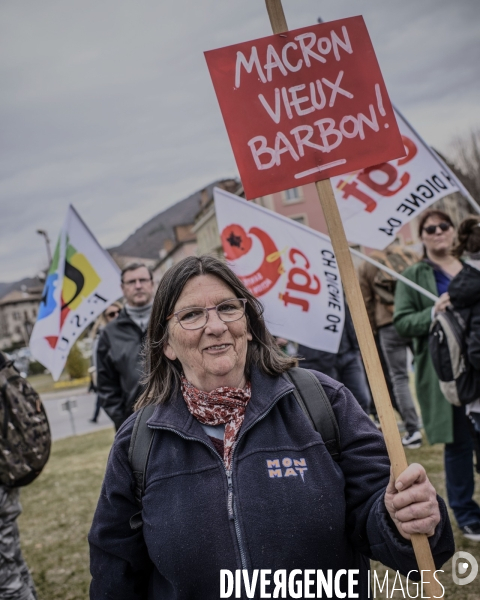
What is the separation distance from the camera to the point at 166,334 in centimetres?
218

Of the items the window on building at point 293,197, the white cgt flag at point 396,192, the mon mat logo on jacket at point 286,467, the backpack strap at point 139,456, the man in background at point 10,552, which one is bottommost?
the man in background at point 10,552

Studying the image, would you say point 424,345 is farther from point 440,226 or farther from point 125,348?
point 125,348

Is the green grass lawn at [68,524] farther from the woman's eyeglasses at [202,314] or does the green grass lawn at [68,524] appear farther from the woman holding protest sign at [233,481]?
the woman's eyeglasses at [202,314]

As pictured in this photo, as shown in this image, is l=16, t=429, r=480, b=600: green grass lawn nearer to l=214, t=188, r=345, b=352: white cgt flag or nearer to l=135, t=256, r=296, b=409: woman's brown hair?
l=214, t=188, r=345, b=352: white cgt flag

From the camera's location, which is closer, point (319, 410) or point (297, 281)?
point (319, 410)

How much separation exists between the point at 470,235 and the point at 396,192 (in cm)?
80

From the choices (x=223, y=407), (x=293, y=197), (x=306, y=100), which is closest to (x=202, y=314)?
(x=223, y=407)

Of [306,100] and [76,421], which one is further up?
[306,100]

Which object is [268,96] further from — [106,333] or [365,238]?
[106,333]

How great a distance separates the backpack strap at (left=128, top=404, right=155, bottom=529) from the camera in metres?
1.97

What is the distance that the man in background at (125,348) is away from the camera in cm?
478

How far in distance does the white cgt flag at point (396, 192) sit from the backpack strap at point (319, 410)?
8.12 feet

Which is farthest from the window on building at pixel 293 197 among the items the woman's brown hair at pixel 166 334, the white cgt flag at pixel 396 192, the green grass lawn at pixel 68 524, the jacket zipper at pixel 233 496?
the jacket zipper at pixel 233 496

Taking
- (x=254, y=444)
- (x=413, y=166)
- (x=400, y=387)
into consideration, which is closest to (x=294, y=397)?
(x=254, y=444)
